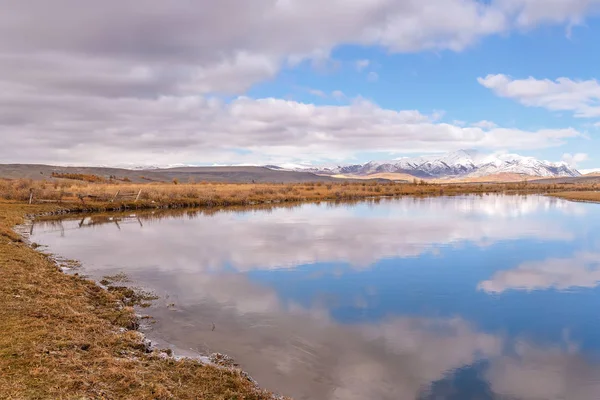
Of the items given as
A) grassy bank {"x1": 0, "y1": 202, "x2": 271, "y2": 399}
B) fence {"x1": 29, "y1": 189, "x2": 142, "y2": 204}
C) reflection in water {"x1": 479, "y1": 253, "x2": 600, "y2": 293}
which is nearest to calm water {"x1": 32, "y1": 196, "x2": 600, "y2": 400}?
reflection in water {"x1": 479, "y1": 253, "x2": 600, "y2": 293}

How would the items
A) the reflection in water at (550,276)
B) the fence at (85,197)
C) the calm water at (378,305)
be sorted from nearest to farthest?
1. the calm water at (378,305)
2. the reflection in water at (550,276)
3. the fence at (85,197)

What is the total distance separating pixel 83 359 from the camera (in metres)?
7.04

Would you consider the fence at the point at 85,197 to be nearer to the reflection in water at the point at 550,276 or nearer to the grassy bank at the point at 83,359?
the grassy bank at the point at 83,359

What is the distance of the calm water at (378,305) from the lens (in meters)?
8.07

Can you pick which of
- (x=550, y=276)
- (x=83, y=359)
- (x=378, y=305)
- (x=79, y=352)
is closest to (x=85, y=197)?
(x=378, y=305)

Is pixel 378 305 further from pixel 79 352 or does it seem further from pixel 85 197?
pixel 85 197

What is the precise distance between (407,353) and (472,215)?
1185 inches

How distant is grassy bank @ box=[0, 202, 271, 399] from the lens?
6098 millimetres

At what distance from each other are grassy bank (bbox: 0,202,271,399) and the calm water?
97 centimetres

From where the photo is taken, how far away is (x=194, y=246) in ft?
71.2

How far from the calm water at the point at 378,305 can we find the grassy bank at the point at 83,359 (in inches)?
38.2

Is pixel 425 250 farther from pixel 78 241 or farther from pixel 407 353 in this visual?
pixel 78 241

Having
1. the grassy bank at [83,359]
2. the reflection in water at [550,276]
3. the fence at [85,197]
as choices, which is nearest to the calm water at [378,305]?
the reflection in water at [550,276]

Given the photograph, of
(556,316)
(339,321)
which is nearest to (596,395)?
(556,316)
